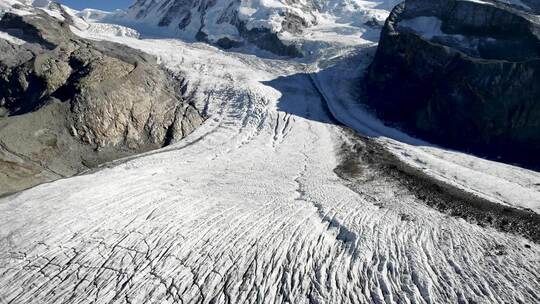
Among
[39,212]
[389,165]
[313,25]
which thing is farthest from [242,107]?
[313,25]

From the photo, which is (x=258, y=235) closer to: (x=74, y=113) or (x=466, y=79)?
(x=74, y=113)

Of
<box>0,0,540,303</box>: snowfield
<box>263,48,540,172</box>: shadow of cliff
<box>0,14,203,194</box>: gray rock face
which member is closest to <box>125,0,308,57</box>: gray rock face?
<box>263,48,540,172</box>: shadow of cliff

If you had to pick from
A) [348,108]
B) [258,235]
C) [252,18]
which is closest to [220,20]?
[252,18]

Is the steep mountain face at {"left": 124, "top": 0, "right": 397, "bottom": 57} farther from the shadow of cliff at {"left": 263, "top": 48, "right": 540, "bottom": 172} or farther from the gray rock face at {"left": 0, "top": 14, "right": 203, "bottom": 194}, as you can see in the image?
the gray rock face at {"left": 0, "top": 14, "right": 203, "bottom": 194}

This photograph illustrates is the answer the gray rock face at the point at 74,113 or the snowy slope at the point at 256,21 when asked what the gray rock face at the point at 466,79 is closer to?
the gray rock face at the point at 74,113

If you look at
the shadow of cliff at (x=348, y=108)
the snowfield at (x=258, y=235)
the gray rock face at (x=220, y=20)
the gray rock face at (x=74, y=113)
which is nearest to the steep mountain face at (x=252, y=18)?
the gray rock face at (x=220, y=20)

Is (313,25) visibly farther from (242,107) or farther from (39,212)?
(39,212)
